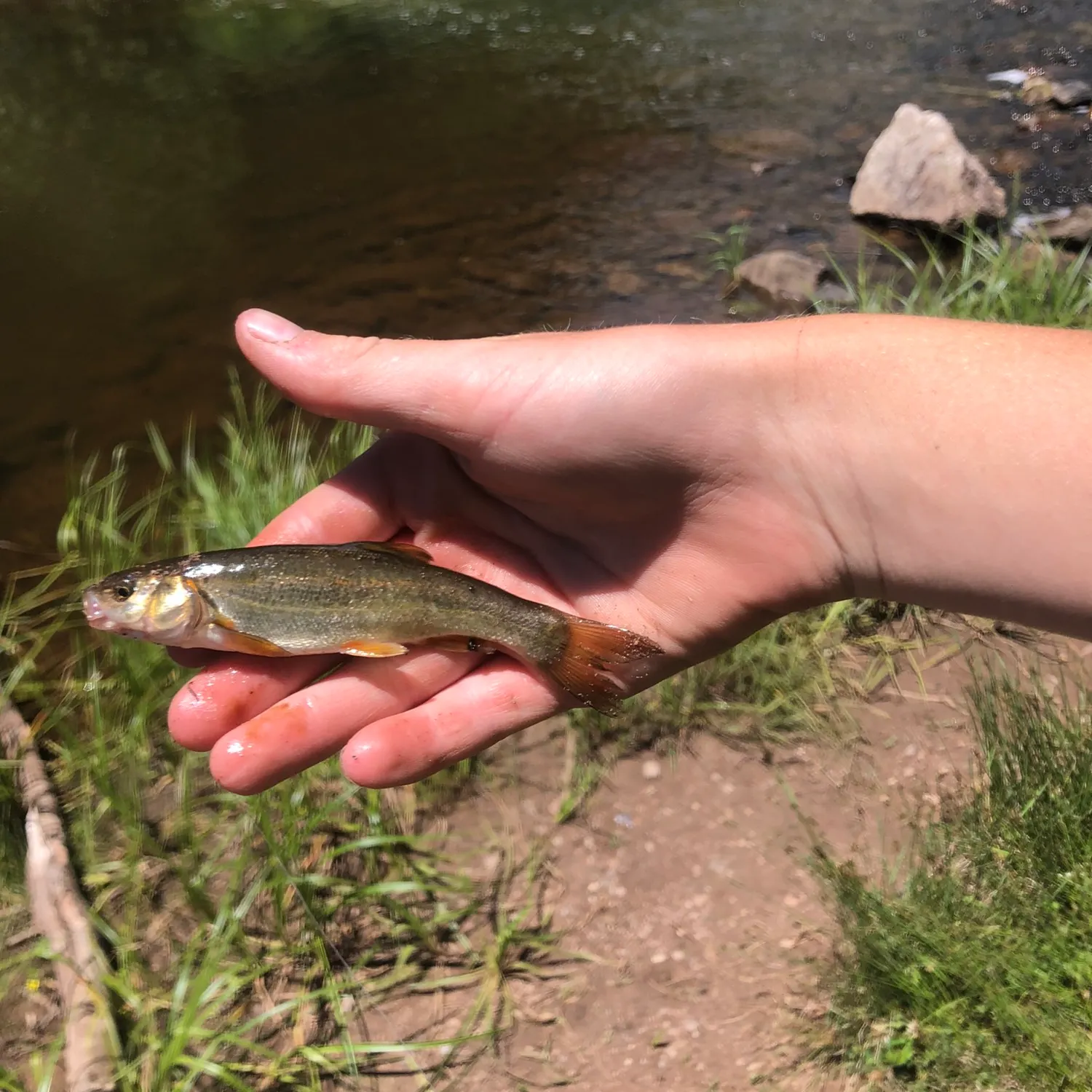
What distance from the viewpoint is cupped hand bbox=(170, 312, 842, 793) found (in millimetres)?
2922

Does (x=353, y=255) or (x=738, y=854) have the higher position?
(x=353, y=255)

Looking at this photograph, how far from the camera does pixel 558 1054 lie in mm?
3211

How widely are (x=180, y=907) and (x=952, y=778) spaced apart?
3305 millimetres

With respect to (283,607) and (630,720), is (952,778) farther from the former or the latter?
(283,607)

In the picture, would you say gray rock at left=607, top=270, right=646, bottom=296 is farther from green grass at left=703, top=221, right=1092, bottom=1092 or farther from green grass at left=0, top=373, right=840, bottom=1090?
green grass at left=703, top=221, right=1092, bottom=1092

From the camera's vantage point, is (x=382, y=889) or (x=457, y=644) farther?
(x=382, y=889)

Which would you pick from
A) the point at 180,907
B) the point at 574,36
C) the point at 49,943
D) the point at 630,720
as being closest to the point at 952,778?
the point at 630,720

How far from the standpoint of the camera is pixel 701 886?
3.64 meters

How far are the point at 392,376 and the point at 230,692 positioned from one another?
1.25 meters

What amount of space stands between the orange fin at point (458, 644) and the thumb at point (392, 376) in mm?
734

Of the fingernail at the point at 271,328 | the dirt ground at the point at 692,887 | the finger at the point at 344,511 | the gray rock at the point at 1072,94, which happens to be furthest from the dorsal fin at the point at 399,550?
the gray rock at the point at 1072,94

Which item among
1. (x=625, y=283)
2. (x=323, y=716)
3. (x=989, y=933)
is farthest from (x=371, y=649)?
(x=625, y=283)

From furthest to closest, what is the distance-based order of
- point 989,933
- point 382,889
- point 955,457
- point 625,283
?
point 625,283 < point 382,889 < point 989,933 < point 955,457

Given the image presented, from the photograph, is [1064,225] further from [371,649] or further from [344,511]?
[371,649]
